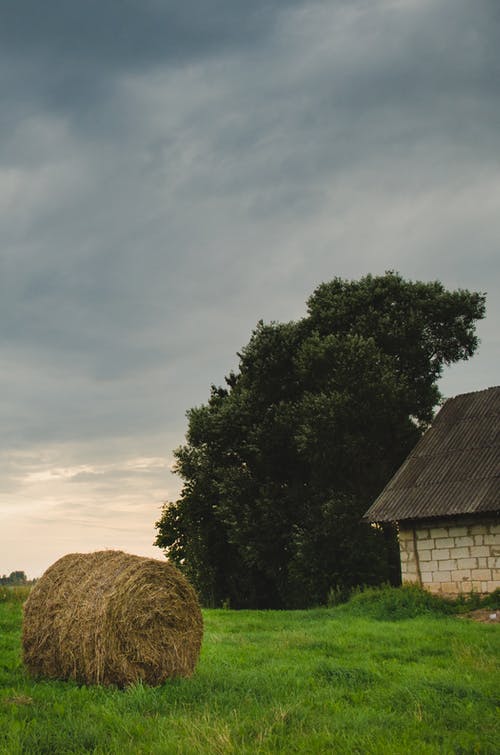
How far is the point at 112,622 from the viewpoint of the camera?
9219mm

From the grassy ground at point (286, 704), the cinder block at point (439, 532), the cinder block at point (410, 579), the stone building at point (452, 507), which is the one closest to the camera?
the grassy ground at point (286, 704)

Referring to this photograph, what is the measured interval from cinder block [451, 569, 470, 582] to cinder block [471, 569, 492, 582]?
0.18 metres

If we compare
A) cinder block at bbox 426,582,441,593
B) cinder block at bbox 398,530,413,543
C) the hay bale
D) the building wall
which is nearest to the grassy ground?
the hay bale

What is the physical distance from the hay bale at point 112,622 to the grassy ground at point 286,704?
0.36 meters

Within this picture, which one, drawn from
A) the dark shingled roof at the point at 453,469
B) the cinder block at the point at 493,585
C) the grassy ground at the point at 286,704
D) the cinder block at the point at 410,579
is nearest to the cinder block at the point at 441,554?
the cinder block at the point at 410,579

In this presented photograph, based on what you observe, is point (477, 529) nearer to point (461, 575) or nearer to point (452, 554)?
point (452, 554)

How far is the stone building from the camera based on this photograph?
68.6 feet

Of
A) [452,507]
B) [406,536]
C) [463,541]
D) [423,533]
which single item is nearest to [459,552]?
[463,541]

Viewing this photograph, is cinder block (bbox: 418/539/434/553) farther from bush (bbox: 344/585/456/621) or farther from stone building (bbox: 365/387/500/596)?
bush (bbox: 344/585/456/621)

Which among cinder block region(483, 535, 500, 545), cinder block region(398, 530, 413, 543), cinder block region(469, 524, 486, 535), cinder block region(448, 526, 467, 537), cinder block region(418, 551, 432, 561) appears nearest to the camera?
cinder block region(483, 535, 500, 545)

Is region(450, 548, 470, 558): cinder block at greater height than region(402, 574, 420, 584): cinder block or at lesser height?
greater

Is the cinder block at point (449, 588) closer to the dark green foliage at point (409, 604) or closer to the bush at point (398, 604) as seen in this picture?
the dark green foliage at point (409, 604)

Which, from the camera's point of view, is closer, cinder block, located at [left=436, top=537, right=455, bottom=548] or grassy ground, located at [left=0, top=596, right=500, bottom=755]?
grassy ground, located at [left=0, top=596, right=500, bottom=755]

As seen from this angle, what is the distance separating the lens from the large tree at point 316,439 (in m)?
27.2
